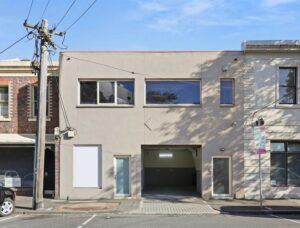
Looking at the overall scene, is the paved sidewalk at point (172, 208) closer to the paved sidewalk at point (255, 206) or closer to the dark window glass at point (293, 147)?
the paved sidewalk at point (255, 206)

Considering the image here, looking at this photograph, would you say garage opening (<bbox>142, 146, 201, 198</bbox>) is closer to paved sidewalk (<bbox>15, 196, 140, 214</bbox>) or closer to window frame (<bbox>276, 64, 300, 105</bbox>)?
window frame (<bbox>276, 64, 300, 105</bbox>)

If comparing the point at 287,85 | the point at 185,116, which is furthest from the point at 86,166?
the point at 287,85

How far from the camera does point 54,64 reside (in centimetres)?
2286

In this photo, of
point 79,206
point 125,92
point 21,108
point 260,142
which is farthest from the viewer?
point 21,108

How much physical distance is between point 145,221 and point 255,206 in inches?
230

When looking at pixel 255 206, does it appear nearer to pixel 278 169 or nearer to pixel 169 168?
pixel 278 169

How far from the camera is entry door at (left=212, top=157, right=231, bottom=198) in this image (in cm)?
2180

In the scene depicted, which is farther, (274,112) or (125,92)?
(125,92)

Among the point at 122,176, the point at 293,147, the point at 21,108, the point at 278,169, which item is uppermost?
the point at 21,108

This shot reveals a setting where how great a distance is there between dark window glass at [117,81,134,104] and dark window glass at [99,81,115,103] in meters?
0.33

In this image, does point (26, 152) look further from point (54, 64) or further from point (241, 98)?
point (241, 98)

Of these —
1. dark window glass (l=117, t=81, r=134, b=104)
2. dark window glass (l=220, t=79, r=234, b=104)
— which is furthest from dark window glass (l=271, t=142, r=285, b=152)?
dark window glass (l=117, t=81, r=134, b=104)

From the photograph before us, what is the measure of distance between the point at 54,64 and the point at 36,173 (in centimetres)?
634

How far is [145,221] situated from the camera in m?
15.4
